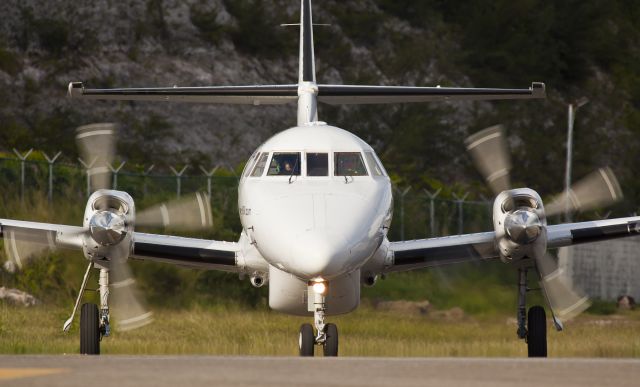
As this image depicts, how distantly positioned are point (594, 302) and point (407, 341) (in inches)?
419

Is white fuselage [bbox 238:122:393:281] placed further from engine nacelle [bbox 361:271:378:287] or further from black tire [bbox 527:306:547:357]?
black tire [bbox 527:306:547:357]

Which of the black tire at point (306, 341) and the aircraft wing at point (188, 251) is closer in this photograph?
the black tire at point (306, 341)

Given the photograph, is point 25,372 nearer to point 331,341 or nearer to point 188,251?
point 331,341

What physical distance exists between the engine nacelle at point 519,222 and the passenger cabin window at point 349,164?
1.98 meters

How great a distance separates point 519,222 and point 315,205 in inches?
121

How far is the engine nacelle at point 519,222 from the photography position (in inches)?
698

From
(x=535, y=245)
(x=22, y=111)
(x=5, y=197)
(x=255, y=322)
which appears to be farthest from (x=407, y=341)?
(x=22, y=111)

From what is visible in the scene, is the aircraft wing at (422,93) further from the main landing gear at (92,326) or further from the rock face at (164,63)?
the rock face at (164,63)

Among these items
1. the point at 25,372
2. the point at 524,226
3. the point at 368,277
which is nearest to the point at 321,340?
the point at 368,277

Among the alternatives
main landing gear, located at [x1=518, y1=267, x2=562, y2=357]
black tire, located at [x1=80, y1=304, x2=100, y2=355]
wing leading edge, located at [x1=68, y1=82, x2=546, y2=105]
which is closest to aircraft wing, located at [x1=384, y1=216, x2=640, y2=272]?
main landing gear, located at [x1=518, y1=267, x2=562, y2=357]

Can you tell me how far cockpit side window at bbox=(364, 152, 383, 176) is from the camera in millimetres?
17245

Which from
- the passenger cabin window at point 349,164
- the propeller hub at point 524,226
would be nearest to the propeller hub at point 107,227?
the passenger cabin window at point 349,164

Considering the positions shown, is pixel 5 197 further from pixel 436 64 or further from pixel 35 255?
pixel 436 64

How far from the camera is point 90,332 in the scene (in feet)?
60.5
